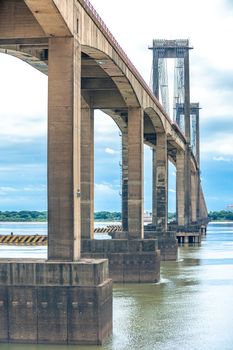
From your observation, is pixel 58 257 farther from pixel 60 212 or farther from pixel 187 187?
pixel 187 187

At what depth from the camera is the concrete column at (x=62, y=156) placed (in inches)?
1057

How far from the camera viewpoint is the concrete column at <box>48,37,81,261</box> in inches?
1057

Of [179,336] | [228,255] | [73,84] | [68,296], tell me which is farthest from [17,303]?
[228,255]

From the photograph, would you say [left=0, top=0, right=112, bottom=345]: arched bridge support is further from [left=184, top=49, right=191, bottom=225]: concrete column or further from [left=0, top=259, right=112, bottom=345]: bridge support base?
[left=184, top=49, right=191, bottom=225]: concrete column

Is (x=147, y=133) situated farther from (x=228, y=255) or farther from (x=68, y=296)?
(x=68, y=296)

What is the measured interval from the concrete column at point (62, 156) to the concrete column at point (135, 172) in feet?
72.4

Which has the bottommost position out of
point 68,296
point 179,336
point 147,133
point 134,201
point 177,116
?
point 179,336

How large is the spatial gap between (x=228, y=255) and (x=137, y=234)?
2752 cm

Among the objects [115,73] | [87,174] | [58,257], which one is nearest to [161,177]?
[87,174]

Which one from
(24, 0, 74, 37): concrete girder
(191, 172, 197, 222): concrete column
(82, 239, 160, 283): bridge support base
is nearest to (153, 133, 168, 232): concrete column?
(82, 239, 160, 283): bridge support base

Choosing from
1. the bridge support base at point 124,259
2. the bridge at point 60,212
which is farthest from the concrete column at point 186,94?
the bridge at point 60,212

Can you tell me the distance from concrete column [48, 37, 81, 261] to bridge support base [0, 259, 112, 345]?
1854 mm

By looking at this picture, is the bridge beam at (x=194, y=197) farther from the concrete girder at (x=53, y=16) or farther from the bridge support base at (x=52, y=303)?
the bridge support base at (x=52, y=303)

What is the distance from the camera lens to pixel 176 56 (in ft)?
331
